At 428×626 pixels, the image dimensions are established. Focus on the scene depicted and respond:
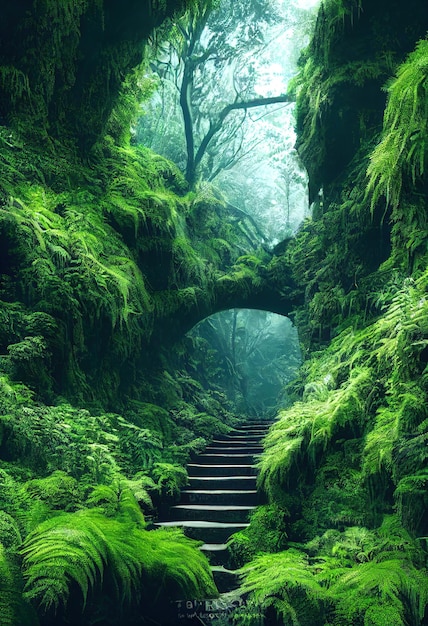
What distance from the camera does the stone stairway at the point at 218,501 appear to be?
5289 millimetres

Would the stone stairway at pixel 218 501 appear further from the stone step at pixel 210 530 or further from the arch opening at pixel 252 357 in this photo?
the arch opening at pixel 252 357

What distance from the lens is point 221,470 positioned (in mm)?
7770

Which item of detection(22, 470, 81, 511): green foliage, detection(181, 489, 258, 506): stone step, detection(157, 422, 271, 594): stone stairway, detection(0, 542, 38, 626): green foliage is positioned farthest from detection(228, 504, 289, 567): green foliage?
detection(0, 542, 38, 626): green foliage

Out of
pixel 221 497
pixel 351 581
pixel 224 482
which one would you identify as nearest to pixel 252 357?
pixel 224 482

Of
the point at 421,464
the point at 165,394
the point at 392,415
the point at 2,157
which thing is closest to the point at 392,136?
the point at 392,415

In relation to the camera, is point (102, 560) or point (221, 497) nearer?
point (102, 560)

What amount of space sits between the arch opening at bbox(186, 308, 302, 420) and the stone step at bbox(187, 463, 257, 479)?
9214 millimetres

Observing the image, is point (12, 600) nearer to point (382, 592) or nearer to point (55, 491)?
point (55, 491)

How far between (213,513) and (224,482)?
0.97 metres

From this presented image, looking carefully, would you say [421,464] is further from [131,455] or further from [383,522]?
[131,455]

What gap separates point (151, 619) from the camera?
3949 millimetres

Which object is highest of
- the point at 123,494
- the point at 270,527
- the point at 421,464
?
the point at 421,464

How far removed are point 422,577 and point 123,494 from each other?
2.81m

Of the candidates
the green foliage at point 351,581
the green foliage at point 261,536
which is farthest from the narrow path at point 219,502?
the green foliage at point 351,581
